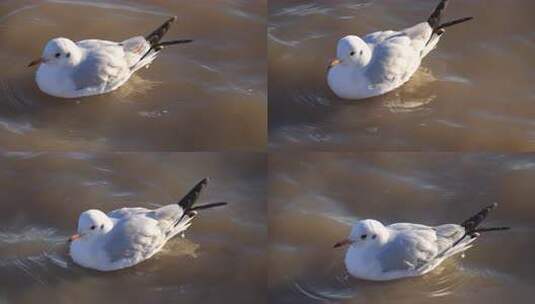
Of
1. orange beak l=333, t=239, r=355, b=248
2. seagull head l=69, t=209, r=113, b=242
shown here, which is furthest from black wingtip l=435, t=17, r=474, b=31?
seagull head l=69, t=209, r=113, b=242

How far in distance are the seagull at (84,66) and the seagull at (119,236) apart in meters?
0.61

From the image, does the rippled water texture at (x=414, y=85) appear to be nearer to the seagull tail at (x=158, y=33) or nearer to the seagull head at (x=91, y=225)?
the seagull tail at (x=158, y=33)

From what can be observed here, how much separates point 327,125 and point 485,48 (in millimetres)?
887

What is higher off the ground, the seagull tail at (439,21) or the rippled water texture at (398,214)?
the seagull tail at (439,21)

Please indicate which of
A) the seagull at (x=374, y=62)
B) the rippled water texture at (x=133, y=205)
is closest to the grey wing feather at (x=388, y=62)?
the seagull at (x=374, y=62)

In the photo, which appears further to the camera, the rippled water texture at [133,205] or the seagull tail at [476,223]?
the seagull tail at [476,223]

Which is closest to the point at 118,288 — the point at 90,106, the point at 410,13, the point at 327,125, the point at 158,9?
the point at 90,106

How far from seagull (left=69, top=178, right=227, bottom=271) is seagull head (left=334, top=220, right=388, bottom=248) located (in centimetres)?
73

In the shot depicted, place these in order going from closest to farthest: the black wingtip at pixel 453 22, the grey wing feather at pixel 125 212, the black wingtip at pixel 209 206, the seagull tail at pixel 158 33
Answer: the grey wing feather at pixel 125 212 → the black wingtip at pixel 209 206 → the seagull tail at pixel 158 33 → the black wingtip at pixel 453 22

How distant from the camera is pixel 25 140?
160 inches

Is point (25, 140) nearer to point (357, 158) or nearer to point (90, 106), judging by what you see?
point (90, 106)

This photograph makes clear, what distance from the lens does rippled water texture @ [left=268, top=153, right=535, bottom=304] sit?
150 inches

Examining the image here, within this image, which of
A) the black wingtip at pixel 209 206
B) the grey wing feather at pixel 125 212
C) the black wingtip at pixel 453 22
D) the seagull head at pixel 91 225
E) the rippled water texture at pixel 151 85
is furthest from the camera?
the black wingtip at pixel 453 22

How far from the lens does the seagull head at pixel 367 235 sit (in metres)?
3.74
